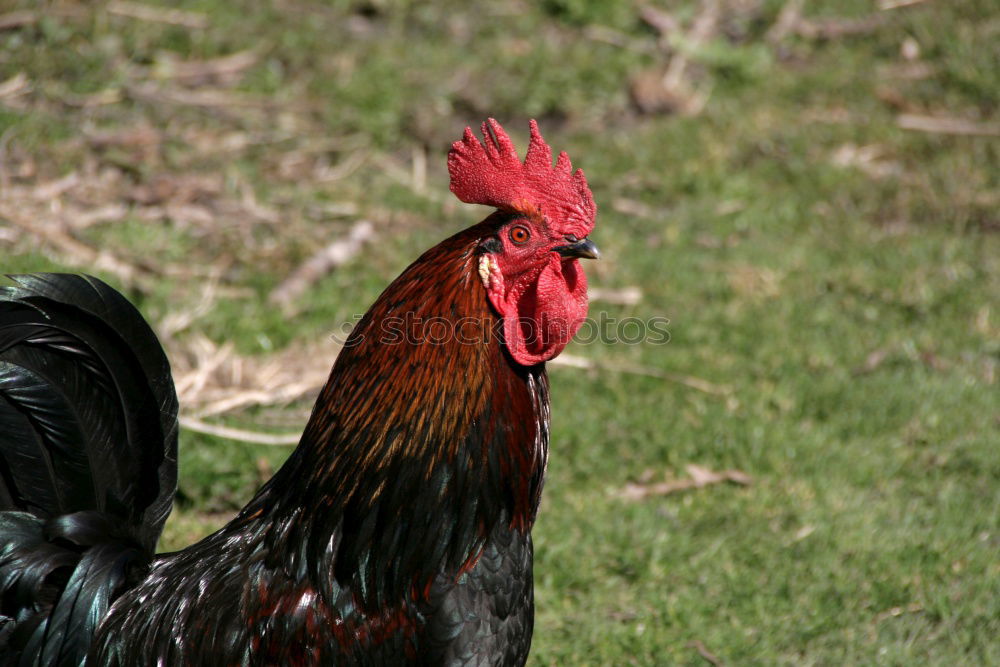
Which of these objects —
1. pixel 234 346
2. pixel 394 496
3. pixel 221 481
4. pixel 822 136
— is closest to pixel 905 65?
pixel 822 136

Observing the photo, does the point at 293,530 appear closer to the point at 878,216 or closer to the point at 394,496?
the point at 394,496

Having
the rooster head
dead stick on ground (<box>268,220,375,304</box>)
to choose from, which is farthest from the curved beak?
dead stick on ground (<box>268,220,375,304</box>)

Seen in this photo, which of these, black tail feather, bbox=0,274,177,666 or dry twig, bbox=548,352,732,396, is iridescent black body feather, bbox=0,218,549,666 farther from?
dry twig, bbox=548,352,732,396

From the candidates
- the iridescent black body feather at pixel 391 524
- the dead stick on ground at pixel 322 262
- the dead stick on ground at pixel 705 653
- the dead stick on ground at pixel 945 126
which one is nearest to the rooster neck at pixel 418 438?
the iridescent black body feather at pixel 391 524

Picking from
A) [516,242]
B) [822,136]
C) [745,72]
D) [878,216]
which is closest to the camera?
[516,242]

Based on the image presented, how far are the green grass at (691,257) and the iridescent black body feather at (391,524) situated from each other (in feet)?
4.14

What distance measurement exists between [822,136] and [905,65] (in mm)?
1303

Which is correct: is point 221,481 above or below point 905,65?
above

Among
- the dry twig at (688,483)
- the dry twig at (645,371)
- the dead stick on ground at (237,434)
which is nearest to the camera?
the dead stick on ground at (237,434)

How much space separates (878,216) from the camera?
24.9 feet

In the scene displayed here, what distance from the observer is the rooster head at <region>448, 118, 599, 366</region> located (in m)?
2.91

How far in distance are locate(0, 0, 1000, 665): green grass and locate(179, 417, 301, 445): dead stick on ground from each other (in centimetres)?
6

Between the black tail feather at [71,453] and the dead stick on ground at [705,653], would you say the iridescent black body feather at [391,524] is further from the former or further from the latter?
the dead stick on ground at [705,653]

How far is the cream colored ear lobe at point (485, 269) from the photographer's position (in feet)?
9.42
